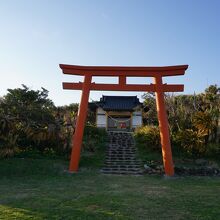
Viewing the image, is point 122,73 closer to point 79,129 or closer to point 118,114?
point 79,129

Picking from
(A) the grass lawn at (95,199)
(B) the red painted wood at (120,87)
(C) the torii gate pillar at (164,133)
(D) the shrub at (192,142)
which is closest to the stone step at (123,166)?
(C) the torii gate pillar at (164,133)

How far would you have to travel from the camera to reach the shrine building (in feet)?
99.2

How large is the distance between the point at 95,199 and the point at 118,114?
2283cm

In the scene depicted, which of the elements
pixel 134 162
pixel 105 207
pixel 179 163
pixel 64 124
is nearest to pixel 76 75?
pixel 64 124

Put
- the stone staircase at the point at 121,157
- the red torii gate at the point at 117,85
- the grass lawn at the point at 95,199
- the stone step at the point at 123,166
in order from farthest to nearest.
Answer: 1. the stone step at the point at 123,166
2. the stone staircase at the point at 121,157
3. the red torii gate at the point at 117,85
4. the grass lawn at the point at 95,199

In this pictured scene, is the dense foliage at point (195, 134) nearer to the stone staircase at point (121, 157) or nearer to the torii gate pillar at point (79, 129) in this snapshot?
the stone staircase at point (121, 157)

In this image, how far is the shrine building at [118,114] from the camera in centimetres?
3025

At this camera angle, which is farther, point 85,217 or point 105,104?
point 105,104

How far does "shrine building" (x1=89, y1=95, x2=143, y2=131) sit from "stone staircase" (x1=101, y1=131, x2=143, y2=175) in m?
8.61

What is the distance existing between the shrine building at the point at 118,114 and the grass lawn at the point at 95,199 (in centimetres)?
1765

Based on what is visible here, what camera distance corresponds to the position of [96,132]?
21672mm

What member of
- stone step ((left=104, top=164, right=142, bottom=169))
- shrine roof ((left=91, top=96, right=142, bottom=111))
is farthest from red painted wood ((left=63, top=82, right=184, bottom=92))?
shrine roof ((left=91, top=96, right=142, bottom=111))

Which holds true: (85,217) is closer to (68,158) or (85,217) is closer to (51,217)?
(51,217)

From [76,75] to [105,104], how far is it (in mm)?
16654
